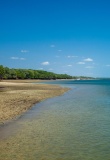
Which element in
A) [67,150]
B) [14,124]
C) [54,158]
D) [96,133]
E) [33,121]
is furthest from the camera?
[33,121]

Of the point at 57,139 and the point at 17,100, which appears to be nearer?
the point at 57,139

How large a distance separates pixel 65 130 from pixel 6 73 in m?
182

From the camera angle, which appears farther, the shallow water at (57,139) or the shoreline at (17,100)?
the shoreline at (17,100)

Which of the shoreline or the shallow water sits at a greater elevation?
the shoreline

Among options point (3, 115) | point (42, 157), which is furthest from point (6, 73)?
point (42, 157)

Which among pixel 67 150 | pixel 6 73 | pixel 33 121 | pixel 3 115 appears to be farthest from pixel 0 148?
pixel 6 73

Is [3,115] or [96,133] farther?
[3,115]

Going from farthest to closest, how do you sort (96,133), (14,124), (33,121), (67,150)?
(33,121) → (14,124) → (96,133) → (67,150)

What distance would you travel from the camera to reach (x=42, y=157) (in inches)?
520

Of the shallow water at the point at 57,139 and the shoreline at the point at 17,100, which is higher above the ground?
the shoreline at the point at 17,100

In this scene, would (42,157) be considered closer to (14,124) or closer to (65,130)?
(65,130)

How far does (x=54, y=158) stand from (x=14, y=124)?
8.86 metres

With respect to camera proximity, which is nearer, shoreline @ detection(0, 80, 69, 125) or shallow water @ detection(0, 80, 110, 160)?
shallow water @ detection(0, 80, 110, 160)

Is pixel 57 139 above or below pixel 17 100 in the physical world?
below
